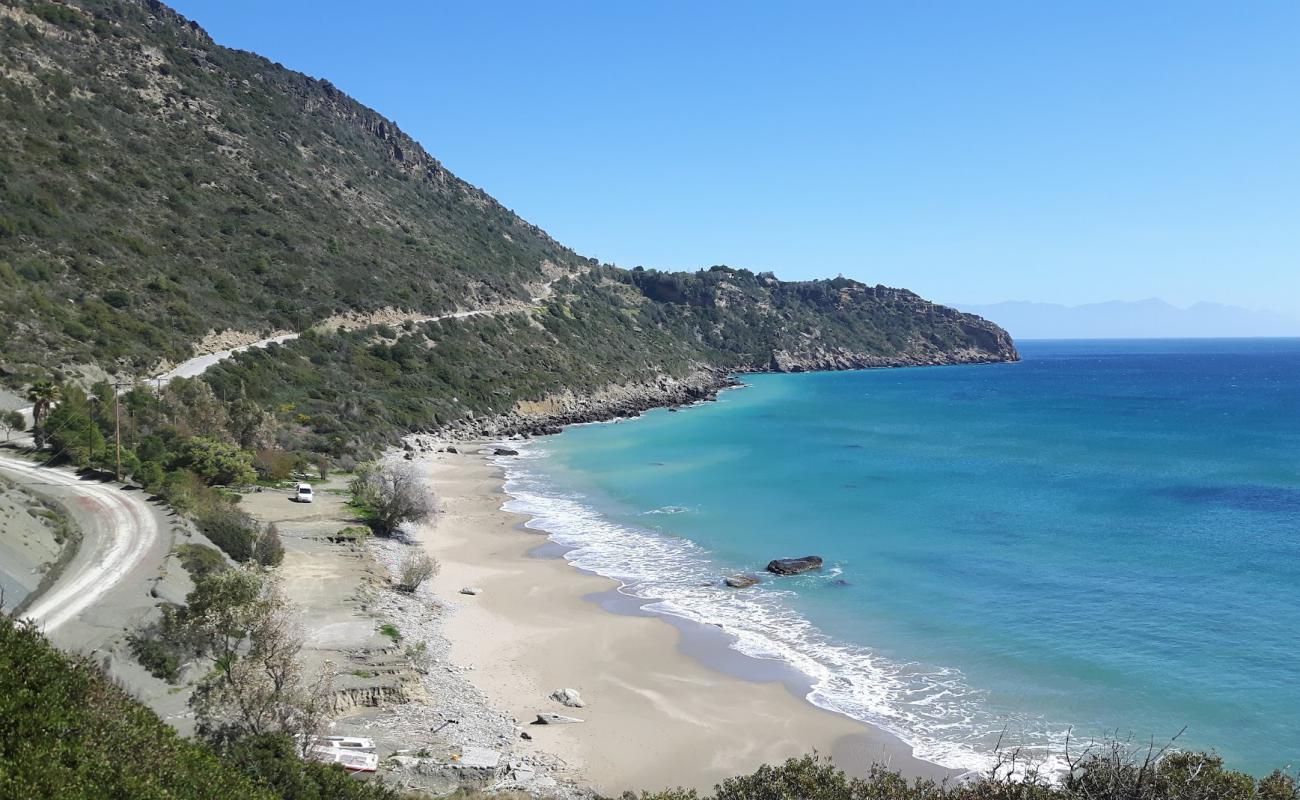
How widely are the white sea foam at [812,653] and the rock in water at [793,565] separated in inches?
33.3

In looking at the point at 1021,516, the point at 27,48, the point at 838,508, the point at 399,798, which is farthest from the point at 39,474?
the point at 27,48

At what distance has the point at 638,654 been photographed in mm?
24578

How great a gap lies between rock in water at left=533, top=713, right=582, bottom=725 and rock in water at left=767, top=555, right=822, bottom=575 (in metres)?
14.2

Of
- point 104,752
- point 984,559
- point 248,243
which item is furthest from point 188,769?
point 248,243

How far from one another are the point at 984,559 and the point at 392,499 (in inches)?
980

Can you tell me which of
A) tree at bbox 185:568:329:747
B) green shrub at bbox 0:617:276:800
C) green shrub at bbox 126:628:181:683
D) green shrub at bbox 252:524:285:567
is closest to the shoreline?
green shrub at bbox 252:524:285:567

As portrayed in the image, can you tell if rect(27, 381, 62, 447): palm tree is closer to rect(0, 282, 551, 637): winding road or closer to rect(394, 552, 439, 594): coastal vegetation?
rect(0, 282, 551, 637): winding road

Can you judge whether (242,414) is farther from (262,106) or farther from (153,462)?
(262,106)

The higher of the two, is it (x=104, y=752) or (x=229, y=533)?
(x=104, y=752)

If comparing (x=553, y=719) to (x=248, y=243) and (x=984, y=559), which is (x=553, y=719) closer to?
(x=984, y=559)

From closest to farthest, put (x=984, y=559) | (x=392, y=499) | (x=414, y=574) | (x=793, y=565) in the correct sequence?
1. (x=414, y=574)
2. (x=793, y=565)
3. (x=984, y=559)
4. (x=392, y=499)

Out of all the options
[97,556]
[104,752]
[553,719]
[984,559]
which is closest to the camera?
[104,752]

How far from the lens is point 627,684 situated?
2245cm

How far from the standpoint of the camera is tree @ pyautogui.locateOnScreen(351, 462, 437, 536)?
35.0 meters
